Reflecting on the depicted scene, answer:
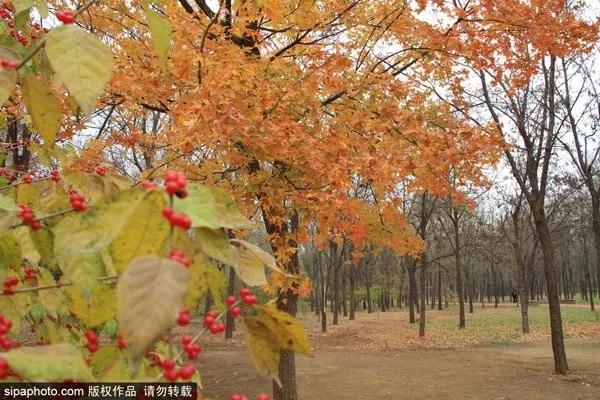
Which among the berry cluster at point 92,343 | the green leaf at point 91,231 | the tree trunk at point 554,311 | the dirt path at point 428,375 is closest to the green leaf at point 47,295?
the berry cluster at point 92,343

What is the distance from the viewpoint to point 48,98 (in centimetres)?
118

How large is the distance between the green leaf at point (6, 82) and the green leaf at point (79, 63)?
0.19 m

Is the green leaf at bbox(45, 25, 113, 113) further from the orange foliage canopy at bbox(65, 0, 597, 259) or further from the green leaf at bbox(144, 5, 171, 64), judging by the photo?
the orange foliage canopy at bbox(65, 0, 597, 259)

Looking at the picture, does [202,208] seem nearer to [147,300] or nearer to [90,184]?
Answer: [147,300]

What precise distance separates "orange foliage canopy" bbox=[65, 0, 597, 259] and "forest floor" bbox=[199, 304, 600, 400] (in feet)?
15.9

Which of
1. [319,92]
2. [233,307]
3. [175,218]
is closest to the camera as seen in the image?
[175,218]

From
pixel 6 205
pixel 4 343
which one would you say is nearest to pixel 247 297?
pixel 4 343

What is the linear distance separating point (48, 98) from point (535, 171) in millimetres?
14164

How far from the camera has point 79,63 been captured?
84 cm

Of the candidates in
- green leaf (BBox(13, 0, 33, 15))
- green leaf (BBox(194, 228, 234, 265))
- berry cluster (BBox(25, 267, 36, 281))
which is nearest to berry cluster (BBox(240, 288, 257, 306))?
green leaf (BBox(194, 228, 234, 265))

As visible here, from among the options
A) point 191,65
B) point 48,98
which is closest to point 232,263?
point 48,98

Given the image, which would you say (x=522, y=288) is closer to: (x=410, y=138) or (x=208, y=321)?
(x=410, y=138)

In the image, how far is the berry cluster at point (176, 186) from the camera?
0.66 m

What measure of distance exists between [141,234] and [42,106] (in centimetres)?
72
